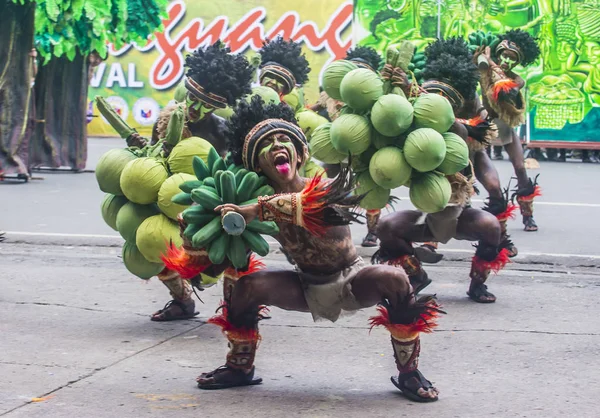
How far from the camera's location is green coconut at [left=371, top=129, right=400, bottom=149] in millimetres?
6012

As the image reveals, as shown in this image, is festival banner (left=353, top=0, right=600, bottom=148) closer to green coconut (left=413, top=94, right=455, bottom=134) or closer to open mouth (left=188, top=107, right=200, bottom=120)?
open mouth (left=188, top=107, right=200, bottom=120)

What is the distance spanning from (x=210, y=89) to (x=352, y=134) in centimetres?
118

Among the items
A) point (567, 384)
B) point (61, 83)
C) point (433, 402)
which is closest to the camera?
point (433, 402)

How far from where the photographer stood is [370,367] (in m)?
5.77

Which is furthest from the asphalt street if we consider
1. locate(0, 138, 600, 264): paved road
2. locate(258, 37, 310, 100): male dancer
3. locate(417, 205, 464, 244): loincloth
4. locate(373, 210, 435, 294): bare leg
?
locate(258, 37, 310, 100): male dancer

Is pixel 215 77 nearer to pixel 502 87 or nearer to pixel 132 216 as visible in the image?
pixel 132 216

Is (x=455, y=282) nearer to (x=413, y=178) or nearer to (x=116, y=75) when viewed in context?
(x=413, y=178)

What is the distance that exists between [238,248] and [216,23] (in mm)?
22288

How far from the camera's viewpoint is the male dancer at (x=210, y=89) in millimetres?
6684

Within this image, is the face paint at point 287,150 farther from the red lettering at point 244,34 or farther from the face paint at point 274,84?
the red lettering at point 244,34

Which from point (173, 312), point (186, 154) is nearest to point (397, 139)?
point (186, 154)

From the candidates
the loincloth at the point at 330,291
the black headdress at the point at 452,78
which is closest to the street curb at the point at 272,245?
the black headdress at the point at 452,78

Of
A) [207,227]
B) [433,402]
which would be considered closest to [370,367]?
[433,402]

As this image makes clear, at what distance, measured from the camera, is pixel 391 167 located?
231 inches
